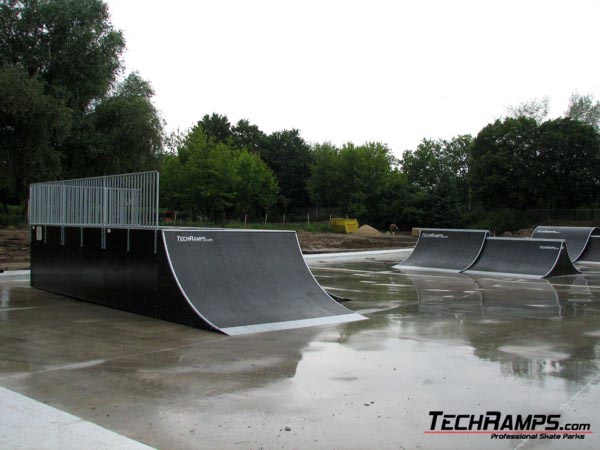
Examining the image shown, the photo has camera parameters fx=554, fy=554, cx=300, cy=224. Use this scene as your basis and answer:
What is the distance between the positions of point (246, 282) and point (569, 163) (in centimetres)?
4533

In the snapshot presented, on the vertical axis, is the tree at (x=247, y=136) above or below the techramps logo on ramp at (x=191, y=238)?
above

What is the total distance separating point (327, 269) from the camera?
17.8 m

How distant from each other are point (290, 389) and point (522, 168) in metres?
48.1

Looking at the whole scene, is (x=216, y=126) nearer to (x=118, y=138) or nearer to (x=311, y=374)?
(x=118, y=138)

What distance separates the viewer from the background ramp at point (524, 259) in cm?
1667

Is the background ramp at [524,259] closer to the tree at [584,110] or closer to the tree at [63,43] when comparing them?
the tree at [63,43]

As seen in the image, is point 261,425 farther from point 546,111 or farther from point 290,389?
point 546,111

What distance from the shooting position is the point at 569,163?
47250mm

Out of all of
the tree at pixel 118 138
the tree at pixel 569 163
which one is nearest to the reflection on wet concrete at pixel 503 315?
the tree at pixel 118 138

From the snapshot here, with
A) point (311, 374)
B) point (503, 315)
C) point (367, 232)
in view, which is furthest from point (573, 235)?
point (367, 232)

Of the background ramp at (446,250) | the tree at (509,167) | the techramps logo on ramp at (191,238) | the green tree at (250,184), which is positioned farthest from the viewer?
the green tree at (250,184)

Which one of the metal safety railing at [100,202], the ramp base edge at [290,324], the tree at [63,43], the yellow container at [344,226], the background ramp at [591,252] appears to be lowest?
the ramp base edge at [290,324]

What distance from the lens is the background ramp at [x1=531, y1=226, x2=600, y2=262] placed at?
22777 mm

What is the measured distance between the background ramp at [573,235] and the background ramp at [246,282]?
1668 centimetres
